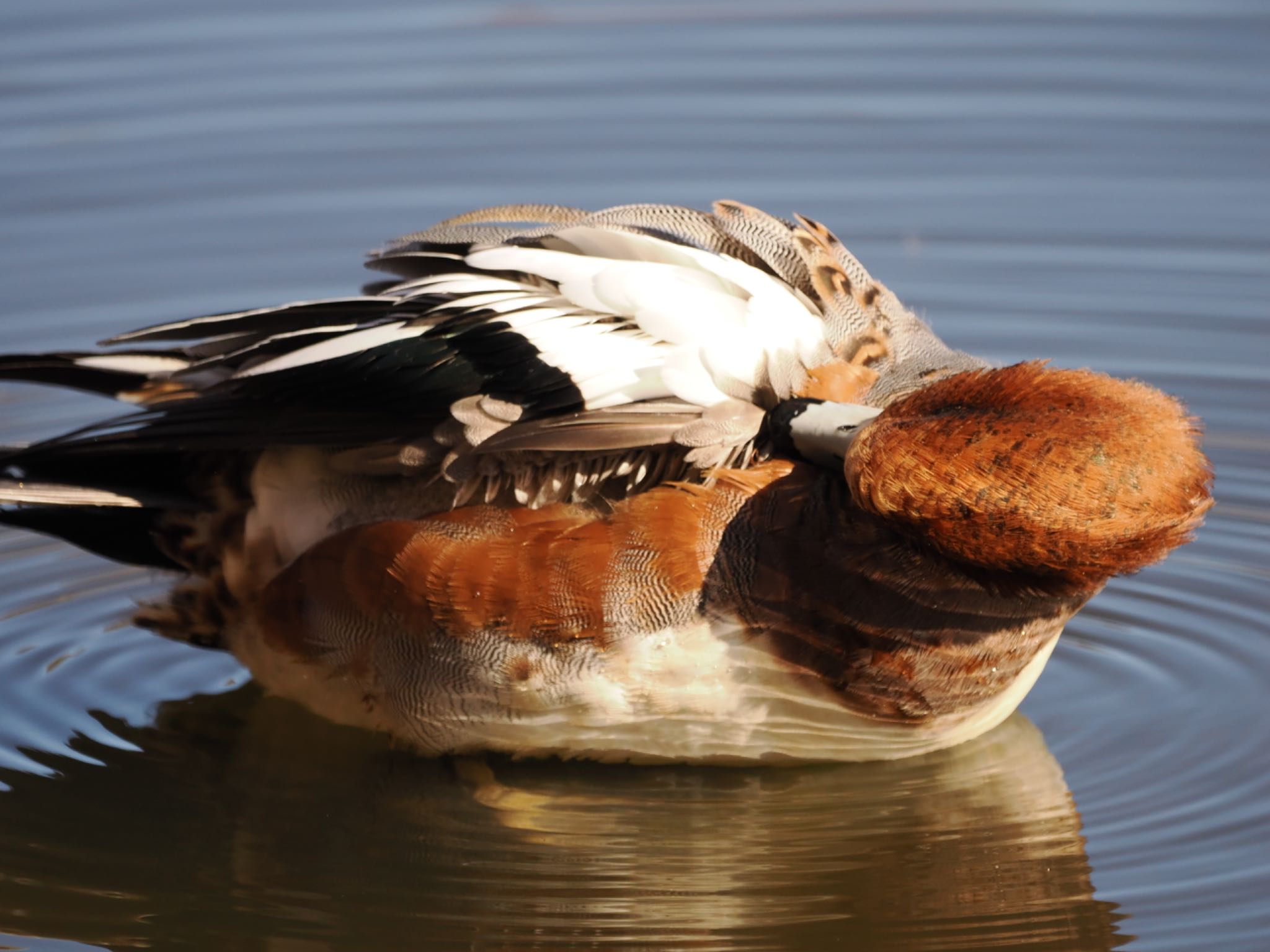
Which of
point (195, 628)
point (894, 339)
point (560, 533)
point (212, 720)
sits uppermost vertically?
point (894, 339)

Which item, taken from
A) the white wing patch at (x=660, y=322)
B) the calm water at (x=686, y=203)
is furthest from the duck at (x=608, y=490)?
the calm water at (x=686, y=203)

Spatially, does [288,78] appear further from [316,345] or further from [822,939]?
[822,939]

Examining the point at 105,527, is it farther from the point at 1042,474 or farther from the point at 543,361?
the point at 1042,474

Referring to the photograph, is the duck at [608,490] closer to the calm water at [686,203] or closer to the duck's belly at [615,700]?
the duck's belly at [615,700]

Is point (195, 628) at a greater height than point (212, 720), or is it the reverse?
point (195, 628)

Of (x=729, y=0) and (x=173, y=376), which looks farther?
(x=729, y=0)

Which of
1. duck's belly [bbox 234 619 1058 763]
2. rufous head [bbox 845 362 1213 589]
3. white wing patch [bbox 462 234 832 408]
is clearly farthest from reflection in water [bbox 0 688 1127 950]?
white wing patch [bbox 462 234 832 408]

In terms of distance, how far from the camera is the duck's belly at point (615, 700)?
540cm

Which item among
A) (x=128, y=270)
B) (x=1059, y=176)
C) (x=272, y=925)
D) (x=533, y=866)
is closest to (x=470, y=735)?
(x=533, y=866)

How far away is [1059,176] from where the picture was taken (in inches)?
416

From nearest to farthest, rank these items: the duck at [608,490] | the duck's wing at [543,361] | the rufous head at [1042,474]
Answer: the rufous head at [1042,474] < the duck at [608,490] < the duck's wing at [543,361]

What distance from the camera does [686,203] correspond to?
10.2m

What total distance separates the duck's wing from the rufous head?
593 millimetres

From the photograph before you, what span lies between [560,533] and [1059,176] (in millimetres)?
5972
